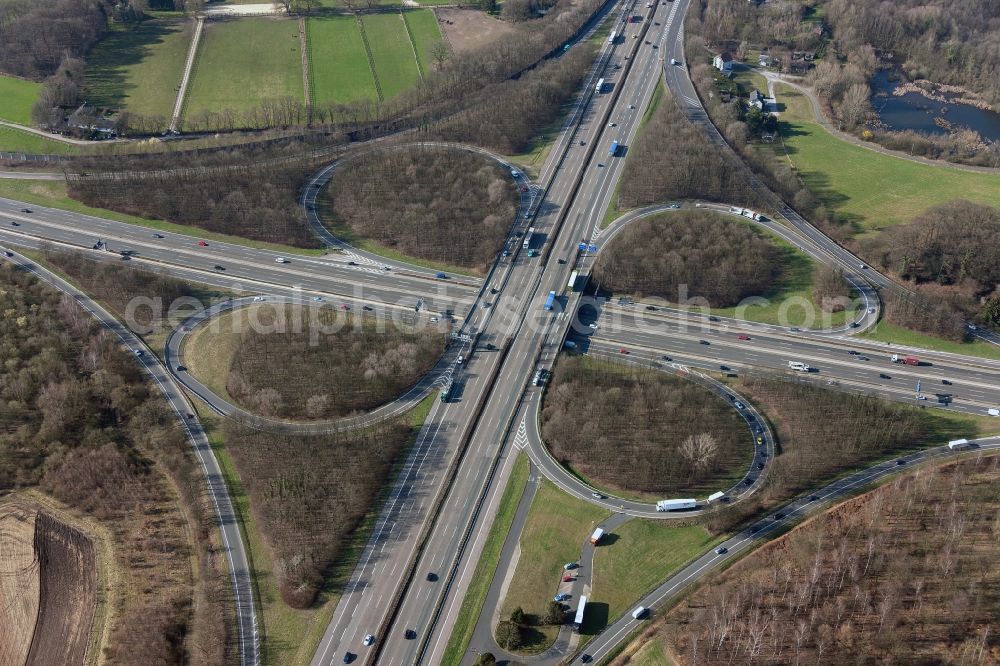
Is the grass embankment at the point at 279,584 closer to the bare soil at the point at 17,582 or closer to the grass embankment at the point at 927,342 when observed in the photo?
the bare soil at the point at 17,582

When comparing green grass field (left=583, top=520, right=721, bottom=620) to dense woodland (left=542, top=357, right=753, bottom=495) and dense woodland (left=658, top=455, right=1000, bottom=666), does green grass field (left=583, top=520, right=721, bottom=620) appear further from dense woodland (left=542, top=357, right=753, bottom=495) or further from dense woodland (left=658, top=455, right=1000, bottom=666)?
dense woodland (left=542, top=357, right=753, bottom=495)

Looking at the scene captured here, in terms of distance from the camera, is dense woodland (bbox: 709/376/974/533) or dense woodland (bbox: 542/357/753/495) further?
dense woodland (bbox: 709/376/974/533)

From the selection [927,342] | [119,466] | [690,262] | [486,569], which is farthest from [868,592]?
[119,466]

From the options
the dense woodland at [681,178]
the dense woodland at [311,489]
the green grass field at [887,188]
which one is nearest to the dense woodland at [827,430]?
the dense woodland at [311,489]

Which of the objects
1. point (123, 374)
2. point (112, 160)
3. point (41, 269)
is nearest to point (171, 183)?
point (112, 160)

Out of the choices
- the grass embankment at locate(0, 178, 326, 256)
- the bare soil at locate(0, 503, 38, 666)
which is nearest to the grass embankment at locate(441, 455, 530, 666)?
the bare soil at locate(0, 503, 38, 666)

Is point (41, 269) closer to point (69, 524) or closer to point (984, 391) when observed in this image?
point (69, 524)
